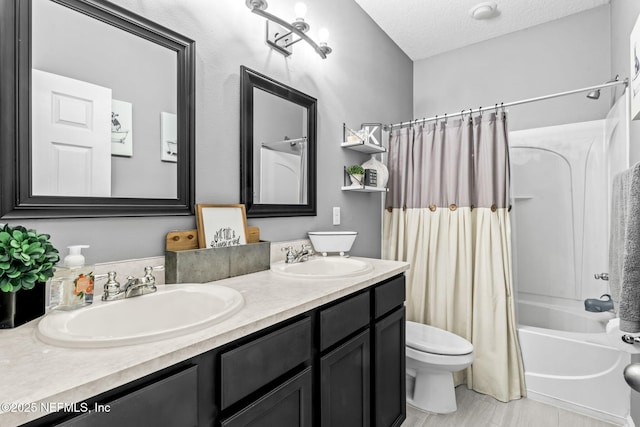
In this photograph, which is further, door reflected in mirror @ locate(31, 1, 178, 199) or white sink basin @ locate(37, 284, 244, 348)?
door reflected in mirror @ locate(31, 1, 178, 199)

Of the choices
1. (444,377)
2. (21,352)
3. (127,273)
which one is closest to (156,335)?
(21,352)

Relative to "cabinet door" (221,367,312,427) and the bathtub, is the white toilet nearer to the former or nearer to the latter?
the bathtub

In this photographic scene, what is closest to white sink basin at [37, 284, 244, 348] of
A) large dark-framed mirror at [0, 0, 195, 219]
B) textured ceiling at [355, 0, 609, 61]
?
large dark-framed mirror at [0, 0, 195, 219]

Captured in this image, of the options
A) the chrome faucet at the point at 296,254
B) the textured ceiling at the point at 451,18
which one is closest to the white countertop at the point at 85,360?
the chrome faucet at the point at 296,254

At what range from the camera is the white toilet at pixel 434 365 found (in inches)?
68.7

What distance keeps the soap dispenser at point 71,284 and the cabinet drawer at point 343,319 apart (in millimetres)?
692

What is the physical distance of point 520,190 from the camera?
2646 mm

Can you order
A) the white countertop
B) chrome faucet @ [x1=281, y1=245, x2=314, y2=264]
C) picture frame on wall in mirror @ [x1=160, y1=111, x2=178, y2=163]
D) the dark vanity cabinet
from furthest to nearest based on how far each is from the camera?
chrome faucet @ [x1=281, y1=245, x2=314, y2=264] → picture frame on wall in mirror @ [x1=160, y1=111, x2=178, y2=163] → the dark vanity cabinet → the white countertop

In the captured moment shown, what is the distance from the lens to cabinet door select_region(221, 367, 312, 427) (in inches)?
31.8

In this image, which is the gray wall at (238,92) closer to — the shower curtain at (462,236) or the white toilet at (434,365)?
the shower curtain at (462,236)

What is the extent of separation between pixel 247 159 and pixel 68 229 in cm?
73

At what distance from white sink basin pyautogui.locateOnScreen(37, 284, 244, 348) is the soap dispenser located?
36 mm

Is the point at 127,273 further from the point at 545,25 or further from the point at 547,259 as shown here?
the point at 545,25

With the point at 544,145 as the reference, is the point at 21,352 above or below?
below
